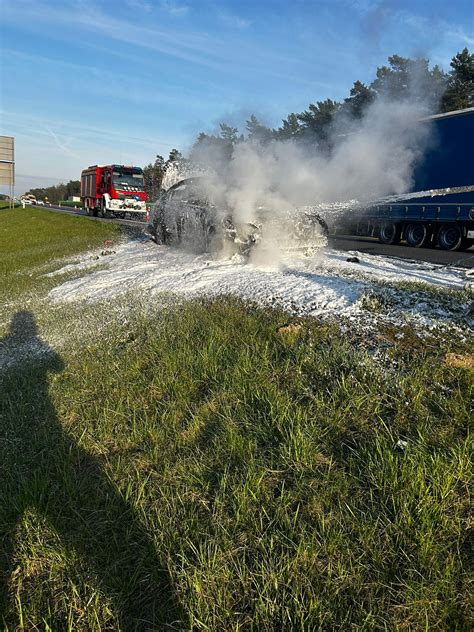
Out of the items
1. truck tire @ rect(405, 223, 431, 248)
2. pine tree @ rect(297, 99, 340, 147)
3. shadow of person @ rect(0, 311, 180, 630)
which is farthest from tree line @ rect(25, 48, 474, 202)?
shadow of person @ rect(0, 311, 180, 630)

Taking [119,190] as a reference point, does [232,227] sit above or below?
below

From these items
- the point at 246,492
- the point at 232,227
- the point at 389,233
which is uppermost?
the point at 389,233

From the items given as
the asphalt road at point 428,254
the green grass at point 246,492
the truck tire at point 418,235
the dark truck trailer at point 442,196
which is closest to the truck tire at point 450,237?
the dark truck trailer at point 442,196

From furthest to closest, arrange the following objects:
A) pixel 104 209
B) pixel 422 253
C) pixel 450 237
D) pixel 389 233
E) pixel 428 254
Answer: pixel 104 209 → pixel 389 233 → pixel 450 237 → pixel 422 253 → pixel 428 254

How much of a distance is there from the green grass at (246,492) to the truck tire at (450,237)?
11032 mm

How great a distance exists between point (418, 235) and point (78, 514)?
14445mm

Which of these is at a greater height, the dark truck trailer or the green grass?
the dark truck trailer

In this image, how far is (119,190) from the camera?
2598cm

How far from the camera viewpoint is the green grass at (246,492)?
1812mm

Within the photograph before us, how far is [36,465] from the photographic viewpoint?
2.91 meters

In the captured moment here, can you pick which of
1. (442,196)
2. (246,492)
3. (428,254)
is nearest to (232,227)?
(246,492)

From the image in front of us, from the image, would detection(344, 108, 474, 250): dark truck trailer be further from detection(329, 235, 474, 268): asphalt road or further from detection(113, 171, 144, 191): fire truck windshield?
detection(113, 171, 144, 191): fire truck windshield

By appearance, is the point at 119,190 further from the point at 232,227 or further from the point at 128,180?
the point at 232,227

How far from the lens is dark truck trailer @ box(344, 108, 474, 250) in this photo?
1237cm
